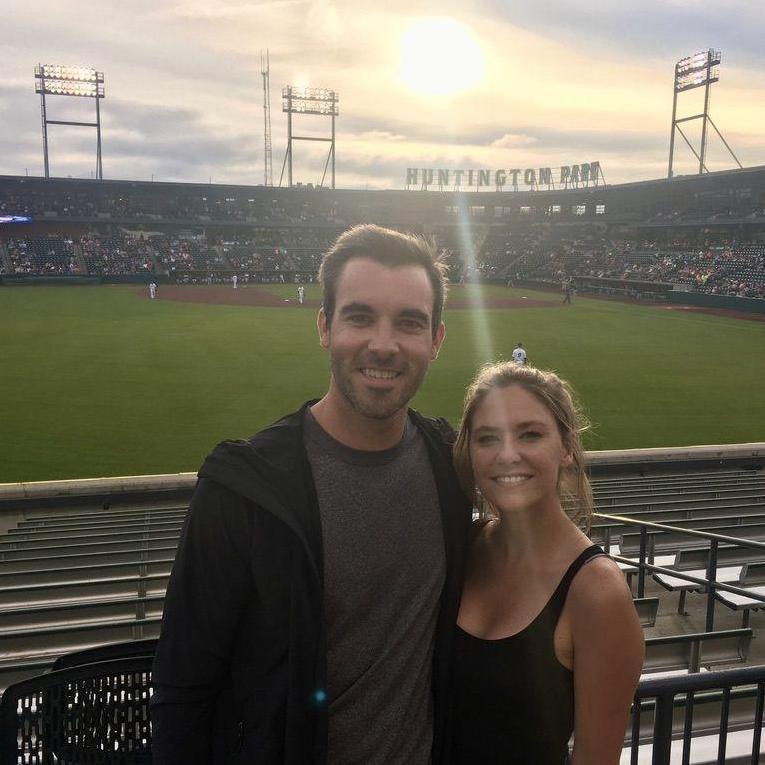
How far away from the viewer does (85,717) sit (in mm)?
2725

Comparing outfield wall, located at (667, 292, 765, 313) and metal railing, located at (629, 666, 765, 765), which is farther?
outfield wall, located at (667, 292, 765, 313)

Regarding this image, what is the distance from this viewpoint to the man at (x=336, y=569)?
2.28 m

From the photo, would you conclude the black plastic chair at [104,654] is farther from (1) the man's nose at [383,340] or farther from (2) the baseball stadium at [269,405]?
(1) the man's nose at [383,340]

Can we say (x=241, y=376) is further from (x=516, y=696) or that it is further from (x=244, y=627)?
(x=516, y=696)

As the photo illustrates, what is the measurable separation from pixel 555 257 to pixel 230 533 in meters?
76.0

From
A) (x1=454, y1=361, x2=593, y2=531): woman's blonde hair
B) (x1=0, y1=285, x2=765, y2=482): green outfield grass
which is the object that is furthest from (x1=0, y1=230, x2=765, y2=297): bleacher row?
(x1=454, y1=361, x2=593, y2=531): woman's blonde hair

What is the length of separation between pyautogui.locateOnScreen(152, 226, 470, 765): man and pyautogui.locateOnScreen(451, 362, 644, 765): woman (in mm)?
131

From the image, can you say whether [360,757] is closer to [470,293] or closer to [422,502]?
[422,502]

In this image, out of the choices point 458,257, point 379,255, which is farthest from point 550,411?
point 458,257

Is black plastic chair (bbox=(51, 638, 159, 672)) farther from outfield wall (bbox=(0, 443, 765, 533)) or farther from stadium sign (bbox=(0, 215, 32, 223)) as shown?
stadium sign (bbox=(0, 215, 32, 223))

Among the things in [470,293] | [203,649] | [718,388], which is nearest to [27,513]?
[203,649]

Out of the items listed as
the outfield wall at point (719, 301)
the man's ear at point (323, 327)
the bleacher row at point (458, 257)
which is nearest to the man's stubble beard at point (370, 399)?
Answer: the man's ear at point (323, 327)

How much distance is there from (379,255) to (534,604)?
1360 mm

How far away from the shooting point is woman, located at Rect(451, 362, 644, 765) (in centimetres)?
225
